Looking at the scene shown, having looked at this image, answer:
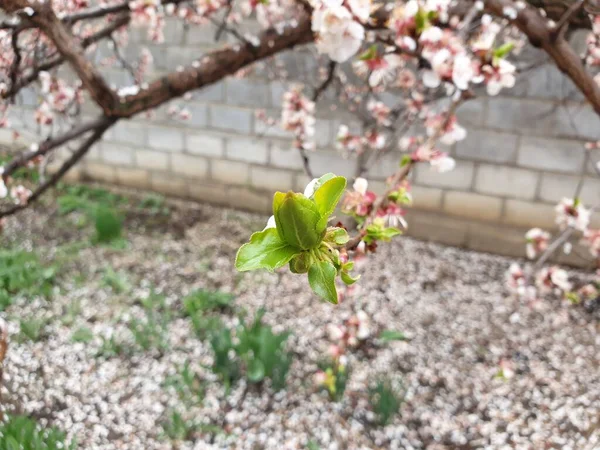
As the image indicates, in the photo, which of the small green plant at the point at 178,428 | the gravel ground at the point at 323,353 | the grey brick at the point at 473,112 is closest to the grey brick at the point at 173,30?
the gravel ground at the point at 323,353

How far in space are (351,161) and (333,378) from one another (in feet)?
5.92

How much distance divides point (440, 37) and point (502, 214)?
2.33m

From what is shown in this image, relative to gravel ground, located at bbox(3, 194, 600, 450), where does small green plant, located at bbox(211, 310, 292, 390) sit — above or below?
above

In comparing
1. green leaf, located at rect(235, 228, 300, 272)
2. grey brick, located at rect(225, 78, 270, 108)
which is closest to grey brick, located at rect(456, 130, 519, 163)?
grey brick, located at rect(225, 78, 270, 108)

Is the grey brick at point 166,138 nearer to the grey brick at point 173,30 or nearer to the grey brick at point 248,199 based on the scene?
the grey brick at point 248,199

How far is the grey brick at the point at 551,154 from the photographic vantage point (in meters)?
3.05

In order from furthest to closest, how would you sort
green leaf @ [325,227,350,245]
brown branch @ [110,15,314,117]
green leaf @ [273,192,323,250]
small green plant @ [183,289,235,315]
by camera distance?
small green plant @ [183,289,235,315], brown branch @ [110,15,314,117], green leaf @ [325,227,350,245], green leaf @ [273,192,323,250]

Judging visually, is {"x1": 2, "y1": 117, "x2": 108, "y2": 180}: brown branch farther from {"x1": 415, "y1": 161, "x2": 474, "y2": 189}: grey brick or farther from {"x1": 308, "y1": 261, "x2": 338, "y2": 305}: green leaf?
{"x1": 415, "y1": 161, "x2": 474, "y2": 189}: grey brick

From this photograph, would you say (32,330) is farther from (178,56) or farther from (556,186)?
(556,186)

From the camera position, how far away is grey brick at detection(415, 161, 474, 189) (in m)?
3.31

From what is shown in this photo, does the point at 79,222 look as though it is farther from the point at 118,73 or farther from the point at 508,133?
the point at 508,133

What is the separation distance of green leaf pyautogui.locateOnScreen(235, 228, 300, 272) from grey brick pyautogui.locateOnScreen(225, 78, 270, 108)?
123 inches

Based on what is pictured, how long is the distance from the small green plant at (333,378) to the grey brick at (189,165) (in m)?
2.27

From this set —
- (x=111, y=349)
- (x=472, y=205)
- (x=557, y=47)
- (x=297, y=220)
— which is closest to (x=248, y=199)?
(x=472, y=205)
